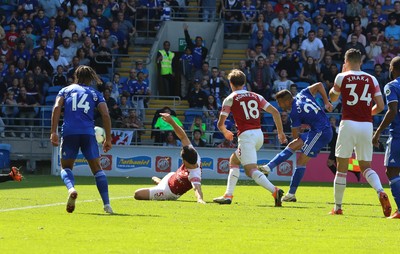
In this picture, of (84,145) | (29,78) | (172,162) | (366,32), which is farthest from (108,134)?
(366,32)

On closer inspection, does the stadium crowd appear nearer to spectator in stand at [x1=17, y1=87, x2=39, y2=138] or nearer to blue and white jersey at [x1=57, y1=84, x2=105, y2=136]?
spectator in stand at [x1=17, y1=87, x2=39, y2=138]

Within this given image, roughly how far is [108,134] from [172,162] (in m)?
14.7

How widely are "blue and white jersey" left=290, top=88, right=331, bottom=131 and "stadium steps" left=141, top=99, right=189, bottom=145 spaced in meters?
12.2

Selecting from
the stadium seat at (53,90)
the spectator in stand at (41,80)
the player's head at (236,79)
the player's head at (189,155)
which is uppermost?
the player's head at (236,79)

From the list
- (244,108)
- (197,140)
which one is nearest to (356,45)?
(197,140)

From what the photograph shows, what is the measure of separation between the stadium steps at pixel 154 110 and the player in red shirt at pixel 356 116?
16.4 m

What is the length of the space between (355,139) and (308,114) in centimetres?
431

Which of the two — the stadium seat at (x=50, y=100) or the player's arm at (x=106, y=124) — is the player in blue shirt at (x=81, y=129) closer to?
the player's arm at (x=106, y=124)

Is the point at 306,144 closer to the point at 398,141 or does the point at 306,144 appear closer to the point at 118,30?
the point at 398,141

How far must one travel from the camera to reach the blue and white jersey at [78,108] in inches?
595

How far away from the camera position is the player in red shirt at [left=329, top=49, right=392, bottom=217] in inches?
600

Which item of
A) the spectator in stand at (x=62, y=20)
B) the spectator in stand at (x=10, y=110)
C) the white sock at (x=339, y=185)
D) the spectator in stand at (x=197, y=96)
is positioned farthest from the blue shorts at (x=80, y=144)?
the spectator in stand at (x=62, y=20)

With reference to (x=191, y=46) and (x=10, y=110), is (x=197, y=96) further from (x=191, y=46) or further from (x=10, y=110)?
(x=10, y=110)

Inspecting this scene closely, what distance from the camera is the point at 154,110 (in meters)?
Answer: 33.8
